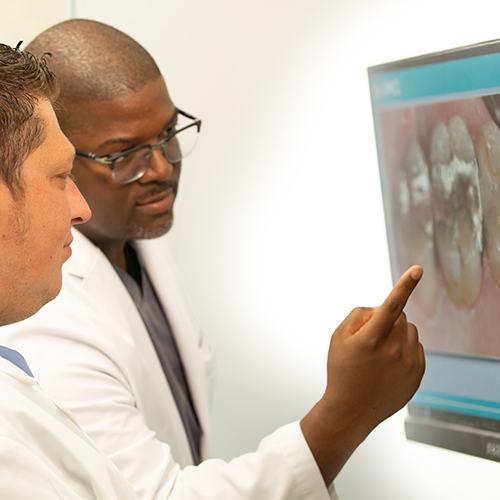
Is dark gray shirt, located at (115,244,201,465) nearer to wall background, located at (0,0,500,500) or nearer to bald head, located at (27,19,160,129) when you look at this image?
wall background, located at (0,0,500,500)

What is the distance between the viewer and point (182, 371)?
152 cm

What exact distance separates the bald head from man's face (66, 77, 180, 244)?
1 cm

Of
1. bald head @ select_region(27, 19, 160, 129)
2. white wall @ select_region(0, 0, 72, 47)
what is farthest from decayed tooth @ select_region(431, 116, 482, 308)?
white wall @ select_region(0, 0, 72, 47)

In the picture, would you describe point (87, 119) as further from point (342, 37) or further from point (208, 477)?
point (208, 477)

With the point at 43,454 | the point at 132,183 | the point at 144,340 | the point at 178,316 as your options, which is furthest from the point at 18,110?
the point at 178,316

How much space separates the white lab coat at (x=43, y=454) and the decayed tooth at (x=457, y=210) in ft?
1.58

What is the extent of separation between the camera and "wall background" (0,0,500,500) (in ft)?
4.56

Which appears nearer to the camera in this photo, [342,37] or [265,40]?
[342,37]

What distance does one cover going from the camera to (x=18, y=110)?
937 millimetres

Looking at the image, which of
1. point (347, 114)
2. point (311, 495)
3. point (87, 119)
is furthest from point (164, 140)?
point (311, 495)

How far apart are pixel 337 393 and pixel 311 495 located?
0.14 metres

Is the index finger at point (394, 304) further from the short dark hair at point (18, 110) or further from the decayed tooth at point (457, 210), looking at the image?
the short dark hair at point (18, 110)

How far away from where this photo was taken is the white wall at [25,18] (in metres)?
1.89

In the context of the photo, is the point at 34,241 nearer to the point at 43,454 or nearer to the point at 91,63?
the point at 43,454
